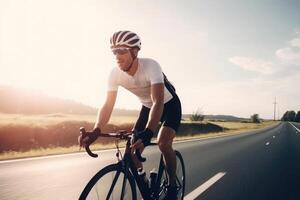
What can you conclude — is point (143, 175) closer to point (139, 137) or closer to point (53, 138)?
point (139, 137)

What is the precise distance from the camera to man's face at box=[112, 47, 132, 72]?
3906mm

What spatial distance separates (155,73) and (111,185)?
1.33 m

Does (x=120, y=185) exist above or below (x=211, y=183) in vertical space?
above

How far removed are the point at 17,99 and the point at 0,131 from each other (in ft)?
327

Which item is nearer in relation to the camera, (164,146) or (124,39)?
(124,39)

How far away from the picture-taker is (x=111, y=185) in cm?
353

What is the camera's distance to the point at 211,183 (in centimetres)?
738

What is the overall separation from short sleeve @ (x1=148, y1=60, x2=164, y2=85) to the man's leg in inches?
29.8

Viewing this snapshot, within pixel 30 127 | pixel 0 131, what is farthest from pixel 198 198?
pixel 30 127

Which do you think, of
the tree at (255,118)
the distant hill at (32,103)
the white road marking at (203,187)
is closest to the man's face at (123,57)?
the white road marking at (203,187)

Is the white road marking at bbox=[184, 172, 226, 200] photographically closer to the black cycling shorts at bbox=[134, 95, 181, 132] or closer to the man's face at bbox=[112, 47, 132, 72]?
the black cycling shorts at bbox=[134, 95, 181, 132]

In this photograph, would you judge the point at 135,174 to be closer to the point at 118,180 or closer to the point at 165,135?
the point at 118,180

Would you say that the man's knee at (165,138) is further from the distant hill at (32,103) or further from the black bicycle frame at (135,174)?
the distant hill at (32,103)

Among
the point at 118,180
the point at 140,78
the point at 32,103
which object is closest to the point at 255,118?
the point at 32,103
